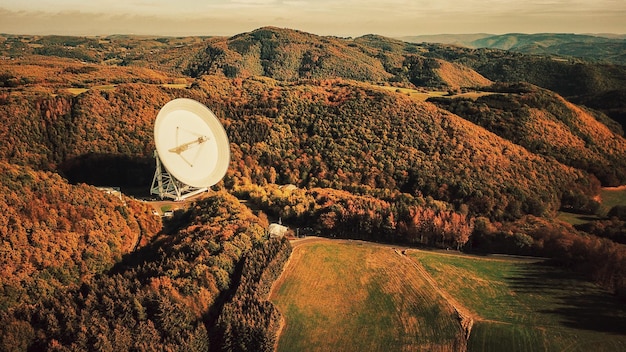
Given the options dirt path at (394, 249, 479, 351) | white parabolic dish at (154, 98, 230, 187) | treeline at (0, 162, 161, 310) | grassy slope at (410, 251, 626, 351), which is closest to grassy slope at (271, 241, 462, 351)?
dirt path at (394, 249, 479, 351)

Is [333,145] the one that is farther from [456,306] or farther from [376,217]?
[456,306]

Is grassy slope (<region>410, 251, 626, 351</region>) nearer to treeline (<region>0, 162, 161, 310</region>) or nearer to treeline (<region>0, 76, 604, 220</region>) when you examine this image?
treeline (<region>0, 76, 604, 220</region>)

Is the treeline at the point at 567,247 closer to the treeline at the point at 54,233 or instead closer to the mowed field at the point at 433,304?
the mowed field at the point at 433,304

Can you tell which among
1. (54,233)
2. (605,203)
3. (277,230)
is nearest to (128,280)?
(54,233)

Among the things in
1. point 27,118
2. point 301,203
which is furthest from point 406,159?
point 27,118

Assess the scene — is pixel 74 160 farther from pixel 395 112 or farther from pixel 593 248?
pixel 593 248

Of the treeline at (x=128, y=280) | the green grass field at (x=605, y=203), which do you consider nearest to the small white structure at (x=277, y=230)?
the treeline at (x=128, y=280)

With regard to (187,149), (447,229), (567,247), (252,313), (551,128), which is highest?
(551,128)
